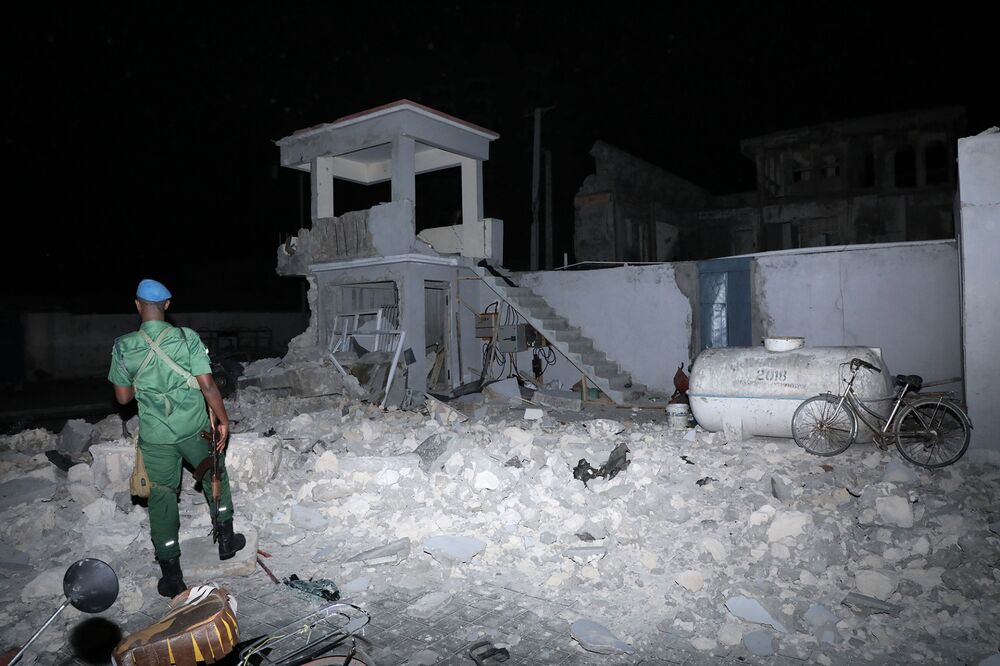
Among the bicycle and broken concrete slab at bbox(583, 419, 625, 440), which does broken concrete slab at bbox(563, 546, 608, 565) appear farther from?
the bicycle

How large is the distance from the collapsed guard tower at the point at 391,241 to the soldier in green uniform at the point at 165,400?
7.91 meters

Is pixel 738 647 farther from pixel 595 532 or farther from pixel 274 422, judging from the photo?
pixel 274 422

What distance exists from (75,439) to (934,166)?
2703 centimetres

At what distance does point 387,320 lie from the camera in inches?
579

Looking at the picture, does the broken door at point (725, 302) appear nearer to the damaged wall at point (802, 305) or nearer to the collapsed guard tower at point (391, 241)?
the damaged wall at point (802, 305)

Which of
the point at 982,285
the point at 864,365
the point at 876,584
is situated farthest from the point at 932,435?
the point at 876,584

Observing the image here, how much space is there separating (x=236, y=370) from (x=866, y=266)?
478 inches

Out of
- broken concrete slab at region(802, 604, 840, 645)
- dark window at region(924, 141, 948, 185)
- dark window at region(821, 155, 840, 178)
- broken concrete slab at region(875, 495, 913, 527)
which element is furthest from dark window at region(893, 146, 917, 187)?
broken concrete slab at region(802, 604, 840, 645)

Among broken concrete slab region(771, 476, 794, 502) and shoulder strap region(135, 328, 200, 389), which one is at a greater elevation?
shoulder strap region(135, 328, 200, 389)

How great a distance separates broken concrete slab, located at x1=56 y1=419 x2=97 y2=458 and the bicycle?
8.87m

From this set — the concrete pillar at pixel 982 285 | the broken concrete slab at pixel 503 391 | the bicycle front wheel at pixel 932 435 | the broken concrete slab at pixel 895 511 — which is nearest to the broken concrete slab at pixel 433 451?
the broken concrete slab at pixel 895 511

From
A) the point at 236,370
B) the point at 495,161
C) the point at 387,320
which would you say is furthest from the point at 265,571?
the point at 495,161

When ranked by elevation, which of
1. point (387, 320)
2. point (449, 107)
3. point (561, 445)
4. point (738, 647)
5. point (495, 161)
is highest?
point (449, 107)

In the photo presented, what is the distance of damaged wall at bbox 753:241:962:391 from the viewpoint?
10586mm
